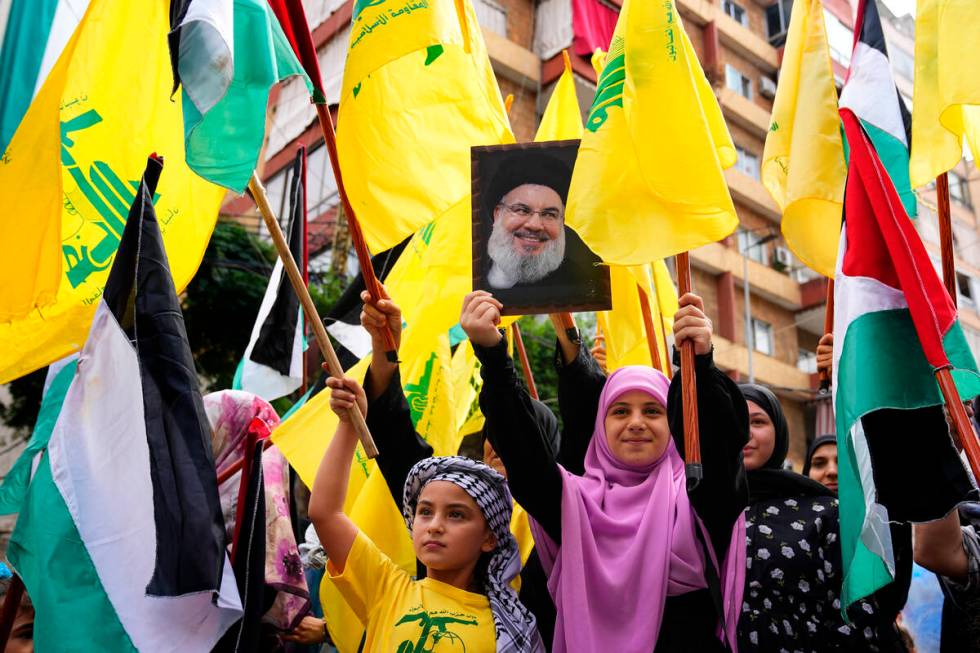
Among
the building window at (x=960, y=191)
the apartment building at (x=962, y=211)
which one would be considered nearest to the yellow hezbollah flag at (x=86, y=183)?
the apartment building at (x=962, y=211)

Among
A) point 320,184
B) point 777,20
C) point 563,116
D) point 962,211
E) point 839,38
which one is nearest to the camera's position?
point 563,116

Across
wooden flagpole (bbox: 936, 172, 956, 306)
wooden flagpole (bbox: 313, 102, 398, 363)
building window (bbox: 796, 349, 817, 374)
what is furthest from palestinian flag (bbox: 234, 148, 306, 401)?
building window (bbox: 796, 349, 817, 374)

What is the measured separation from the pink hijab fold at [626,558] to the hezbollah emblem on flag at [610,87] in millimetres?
1006

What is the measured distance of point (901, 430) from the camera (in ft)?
8.12

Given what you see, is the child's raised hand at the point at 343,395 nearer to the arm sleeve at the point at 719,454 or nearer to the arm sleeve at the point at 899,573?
the arm sleeve at the point at 719,454

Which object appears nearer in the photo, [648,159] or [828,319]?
[648,159]

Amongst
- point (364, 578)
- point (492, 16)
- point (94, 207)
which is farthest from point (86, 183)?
point (492, 16)

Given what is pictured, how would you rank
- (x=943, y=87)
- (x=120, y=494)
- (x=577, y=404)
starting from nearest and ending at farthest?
(x=120, y=494) → (x=943, y=87) → (x=577, y=404)

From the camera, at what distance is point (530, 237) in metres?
2.90

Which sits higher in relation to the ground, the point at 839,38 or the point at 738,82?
the point at 839,38

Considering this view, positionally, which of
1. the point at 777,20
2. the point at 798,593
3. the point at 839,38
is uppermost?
the point at 777,20

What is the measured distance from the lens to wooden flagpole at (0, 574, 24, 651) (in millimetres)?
2781

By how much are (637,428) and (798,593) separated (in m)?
0.60

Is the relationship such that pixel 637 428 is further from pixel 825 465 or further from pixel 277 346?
pixel 277 346
